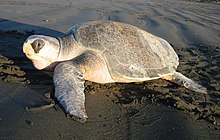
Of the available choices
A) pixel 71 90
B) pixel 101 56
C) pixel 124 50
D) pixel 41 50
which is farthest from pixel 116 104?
pixel 41 50

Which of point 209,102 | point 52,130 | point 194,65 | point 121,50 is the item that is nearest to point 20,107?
point 52,130

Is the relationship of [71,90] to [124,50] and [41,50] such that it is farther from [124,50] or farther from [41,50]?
[124,50]

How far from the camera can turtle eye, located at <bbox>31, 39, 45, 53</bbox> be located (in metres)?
3.25

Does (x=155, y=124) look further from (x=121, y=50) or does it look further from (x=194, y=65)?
(x=194, y=65)

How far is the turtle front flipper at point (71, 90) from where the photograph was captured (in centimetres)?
254

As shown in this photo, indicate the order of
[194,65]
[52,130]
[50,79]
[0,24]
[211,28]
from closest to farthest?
[52,130], [50,79], [194,65], [0,24], [211,28]

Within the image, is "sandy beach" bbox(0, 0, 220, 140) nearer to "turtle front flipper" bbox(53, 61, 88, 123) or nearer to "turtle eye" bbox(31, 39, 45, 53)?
"turtle front flipper" bbox(53, 61, 88, 123)

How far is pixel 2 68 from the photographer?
11.5ft

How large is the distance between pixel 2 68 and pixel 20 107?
3.46 ft

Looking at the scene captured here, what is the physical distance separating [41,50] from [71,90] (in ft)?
2.37

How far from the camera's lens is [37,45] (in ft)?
10.7

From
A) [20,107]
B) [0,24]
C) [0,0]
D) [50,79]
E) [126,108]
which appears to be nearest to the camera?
[20,107]

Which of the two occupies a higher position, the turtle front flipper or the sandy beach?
the turtle front flipper

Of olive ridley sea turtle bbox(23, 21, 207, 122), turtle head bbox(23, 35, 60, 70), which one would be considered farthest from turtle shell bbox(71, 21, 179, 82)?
turtle head bbox(23, 35, 60, 70)
